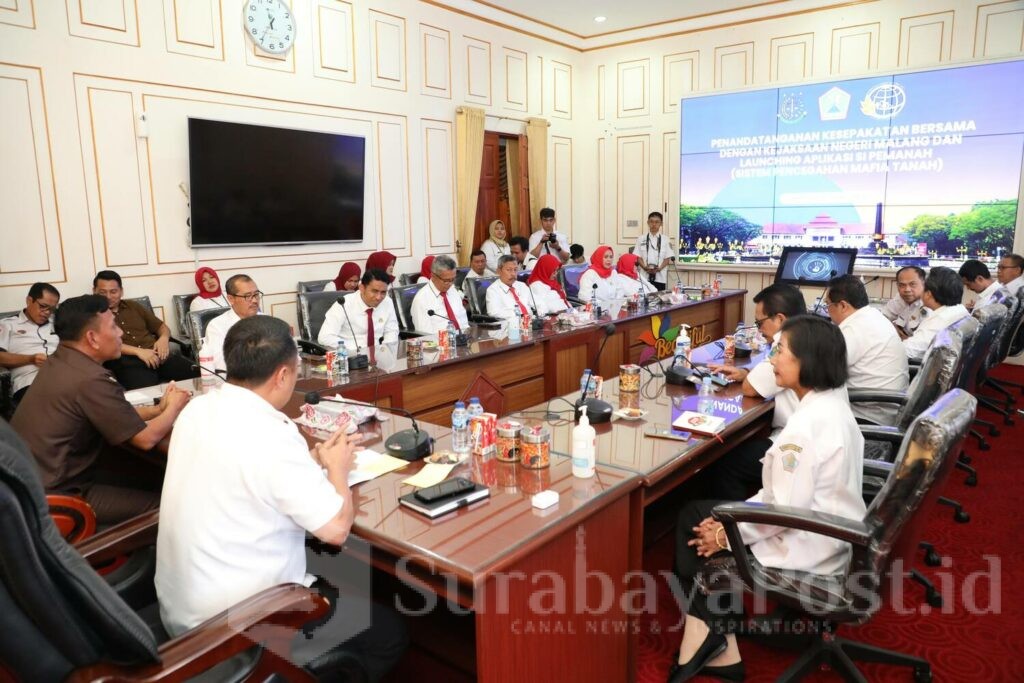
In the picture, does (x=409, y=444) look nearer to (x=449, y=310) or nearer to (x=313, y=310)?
(x=313, y=310)

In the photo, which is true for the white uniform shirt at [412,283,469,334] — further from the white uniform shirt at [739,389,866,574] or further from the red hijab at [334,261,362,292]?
the white uniform shirt at [739,389,866,574]

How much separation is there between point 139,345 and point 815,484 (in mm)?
4343

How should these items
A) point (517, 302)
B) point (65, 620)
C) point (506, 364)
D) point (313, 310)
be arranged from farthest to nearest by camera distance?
point (517, 302), point (313, 310), point (506, 364), point (65, 620)

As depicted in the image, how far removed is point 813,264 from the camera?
6980mm

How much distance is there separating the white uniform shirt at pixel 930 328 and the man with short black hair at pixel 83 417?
12.3 feet

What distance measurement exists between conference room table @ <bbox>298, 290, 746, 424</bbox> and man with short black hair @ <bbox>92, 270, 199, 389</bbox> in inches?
65.4

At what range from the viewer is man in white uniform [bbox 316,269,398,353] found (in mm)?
4090

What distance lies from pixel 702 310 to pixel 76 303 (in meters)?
5.06

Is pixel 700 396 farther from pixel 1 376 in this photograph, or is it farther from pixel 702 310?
pixel 1 376

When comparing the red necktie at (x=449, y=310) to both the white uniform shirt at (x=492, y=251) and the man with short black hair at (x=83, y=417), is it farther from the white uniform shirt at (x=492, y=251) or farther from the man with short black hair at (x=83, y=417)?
the white uniform shirt at (x=492, y=251)

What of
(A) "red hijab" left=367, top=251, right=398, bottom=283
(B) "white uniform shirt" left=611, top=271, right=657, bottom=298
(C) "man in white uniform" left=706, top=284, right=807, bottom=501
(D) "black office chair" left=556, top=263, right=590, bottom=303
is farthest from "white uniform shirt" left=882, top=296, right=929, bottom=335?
(A) "red hijab" left=367, top=251, right=398, bottom=283

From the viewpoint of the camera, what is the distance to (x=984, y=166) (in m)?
6.22

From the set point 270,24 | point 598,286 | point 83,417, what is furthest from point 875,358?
point 270,24

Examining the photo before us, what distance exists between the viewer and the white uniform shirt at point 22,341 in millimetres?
4059
